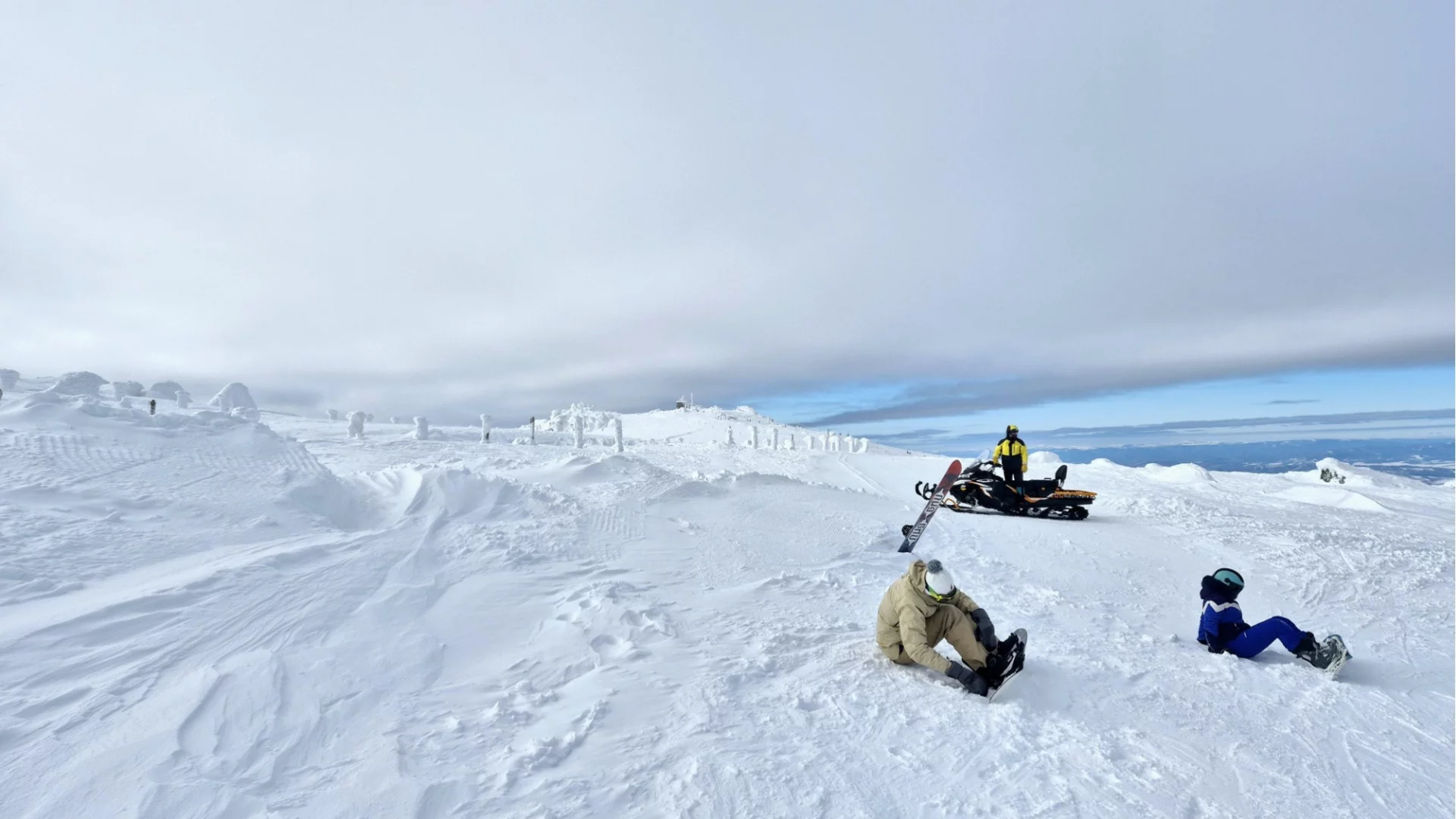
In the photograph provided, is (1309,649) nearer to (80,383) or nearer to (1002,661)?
(1002,661)

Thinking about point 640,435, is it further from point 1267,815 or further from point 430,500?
point 1267,815

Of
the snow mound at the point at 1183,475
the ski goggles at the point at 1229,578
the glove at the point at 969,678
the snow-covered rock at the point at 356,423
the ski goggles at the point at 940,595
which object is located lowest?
the snow mound at the point at 1183,475

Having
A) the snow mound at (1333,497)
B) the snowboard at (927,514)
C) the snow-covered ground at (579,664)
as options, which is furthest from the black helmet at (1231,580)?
the snow mound at (1333,497)

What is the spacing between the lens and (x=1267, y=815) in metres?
3.57

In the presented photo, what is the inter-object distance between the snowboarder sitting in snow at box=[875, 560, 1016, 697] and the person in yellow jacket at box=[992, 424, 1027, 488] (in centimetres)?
929

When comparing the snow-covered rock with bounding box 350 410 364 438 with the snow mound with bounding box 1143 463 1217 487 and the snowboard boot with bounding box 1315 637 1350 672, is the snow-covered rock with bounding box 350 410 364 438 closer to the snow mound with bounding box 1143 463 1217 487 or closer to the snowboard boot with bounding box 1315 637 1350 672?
the snowboard boot with bounding box 1315 637 1350 672

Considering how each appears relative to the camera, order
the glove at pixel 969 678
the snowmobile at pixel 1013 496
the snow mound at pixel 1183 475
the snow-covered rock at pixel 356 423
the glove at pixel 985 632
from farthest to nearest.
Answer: the snow mound at pixel 1183 475, the snow-covered rock at pixel 356 423, the snowmobile at pixel 1013 496, the glove at pixel 985 632, the glove at pixel 969 678

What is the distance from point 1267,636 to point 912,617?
12.5 feet

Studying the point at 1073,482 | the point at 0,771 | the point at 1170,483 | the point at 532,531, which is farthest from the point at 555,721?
the point at 1170,483

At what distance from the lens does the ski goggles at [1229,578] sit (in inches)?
235

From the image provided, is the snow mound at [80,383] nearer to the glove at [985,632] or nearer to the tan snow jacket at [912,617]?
the tan snow jacket at [912,617]

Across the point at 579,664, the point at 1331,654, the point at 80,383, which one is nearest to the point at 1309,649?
the point at 1331,654

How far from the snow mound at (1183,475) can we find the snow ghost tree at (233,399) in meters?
26.3

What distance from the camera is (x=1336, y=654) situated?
219 inches
